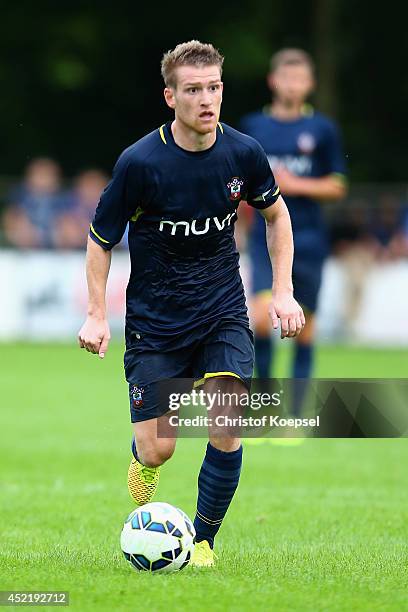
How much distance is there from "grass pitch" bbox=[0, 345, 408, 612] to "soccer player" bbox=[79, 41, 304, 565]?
1.84 ft

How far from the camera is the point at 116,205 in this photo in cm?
583

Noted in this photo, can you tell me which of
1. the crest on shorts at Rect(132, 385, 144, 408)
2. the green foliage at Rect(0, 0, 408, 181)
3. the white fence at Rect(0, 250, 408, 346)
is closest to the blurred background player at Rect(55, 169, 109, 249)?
the white fence at Rect(0, 250, 408, 346)

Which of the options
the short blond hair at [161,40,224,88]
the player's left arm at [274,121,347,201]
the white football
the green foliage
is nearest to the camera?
the white football

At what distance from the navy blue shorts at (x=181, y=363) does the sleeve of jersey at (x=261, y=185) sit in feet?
1.90

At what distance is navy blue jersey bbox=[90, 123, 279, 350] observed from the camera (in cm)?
583

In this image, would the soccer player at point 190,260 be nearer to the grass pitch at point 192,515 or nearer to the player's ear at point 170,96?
the player's ear at point 170,96

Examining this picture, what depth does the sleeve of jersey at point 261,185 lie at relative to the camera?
235 inches

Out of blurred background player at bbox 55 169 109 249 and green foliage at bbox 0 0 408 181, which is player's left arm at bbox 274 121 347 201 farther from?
green foliage at bbox 0 0 408 181

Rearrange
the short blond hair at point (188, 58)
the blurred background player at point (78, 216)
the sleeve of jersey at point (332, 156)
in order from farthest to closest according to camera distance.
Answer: the blurred background player at point (78, 216), the sleeve of jersey at point (332, 156), the short blond hair at point (188, 58)

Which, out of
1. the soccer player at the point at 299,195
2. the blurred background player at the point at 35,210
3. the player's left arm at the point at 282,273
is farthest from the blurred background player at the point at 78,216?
the player's left arm at the point at 282,273

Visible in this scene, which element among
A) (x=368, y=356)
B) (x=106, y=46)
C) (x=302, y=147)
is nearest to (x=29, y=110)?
(x=106, y=46)

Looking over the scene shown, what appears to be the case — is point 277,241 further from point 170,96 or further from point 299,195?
point 299,195

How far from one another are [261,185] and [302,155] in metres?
4.66

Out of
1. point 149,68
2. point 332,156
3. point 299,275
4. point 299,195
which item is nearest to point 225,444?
point 299,195
